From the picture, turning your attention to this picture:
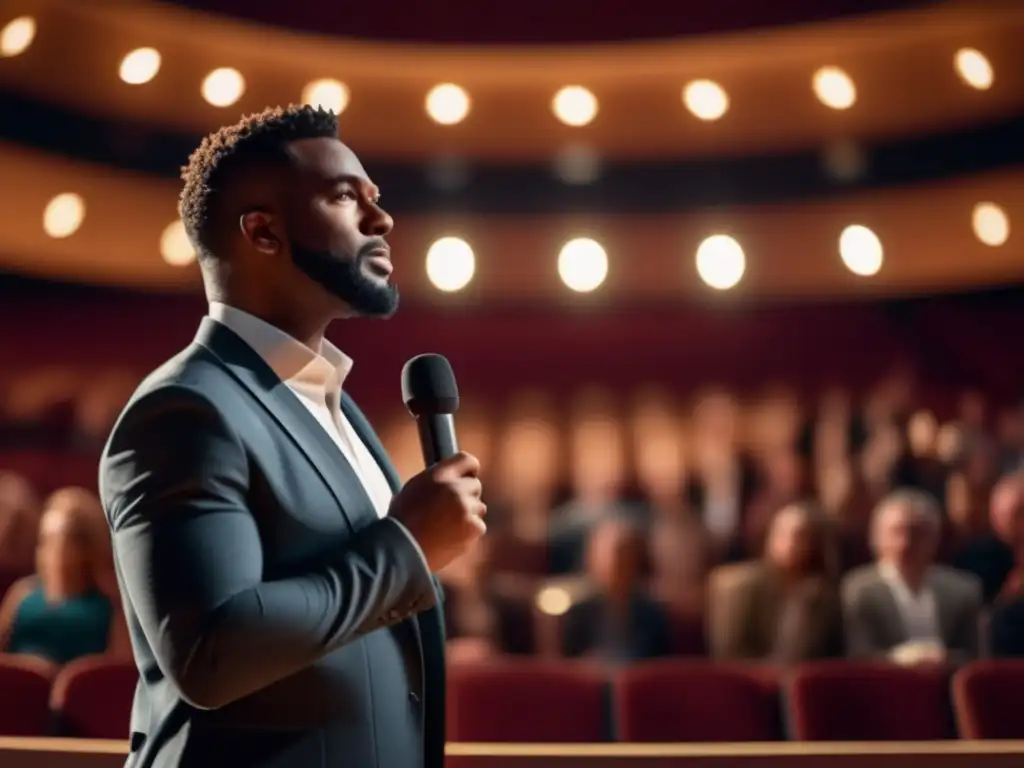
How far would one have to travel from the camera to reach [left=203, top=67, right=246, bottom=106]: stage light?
5270 millimetres

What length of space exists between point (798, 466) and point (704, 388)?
1620 millimetres

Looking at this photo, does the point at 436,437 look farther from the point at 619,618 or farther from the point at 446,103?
the point at 446,103

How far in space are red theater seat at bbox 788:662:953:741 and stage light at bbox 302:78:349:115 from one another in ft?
13.2

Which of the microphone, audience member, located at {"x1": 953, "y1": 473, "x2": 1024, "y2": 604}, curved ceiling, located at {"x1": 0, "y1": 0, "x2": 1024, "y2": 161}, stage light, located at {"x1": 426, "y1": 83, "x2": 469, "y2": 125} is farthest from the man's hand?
stage light, located at {"x1": 426, "y1": 83, "x2": 469, "y2": 125}

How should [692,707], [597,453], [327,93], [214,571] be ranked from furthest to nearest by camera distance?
Result: [597,453], [327,93], [692,707], [214,571]

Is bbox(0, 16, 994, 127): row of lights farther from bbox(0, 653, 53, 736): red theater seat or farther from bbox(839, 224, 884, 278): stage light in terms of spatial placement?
bbox(0, 653, 53, 736): red theater seat

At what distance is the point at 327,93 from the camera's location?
5410 mm

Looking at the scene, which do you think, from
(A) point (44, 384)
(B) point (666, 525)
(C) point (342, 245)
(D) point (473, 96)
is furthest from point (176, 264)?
(C) point (342, 245)

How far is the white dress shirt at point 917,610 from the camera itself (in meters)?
2.73

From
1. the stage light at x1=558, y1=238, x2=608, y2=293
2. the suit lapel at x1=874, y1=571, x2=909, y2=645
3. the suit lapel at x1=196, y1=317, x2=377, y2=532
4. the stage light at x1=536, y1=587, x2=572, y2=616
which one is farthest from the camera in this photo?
the stage light at x1=558, y1=238, x2=608, y2=293

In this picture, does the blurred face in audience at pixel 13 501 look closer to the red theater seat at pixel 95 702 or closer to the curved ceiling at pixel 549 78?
the red theater seat at pixel 95 702

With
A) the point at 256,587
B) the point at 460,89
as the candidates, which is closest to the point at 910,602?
the point at 256,587

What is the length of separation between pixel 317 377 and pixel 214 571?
237 mm

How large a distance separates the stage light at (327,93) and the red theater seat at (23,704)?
3767 mm
